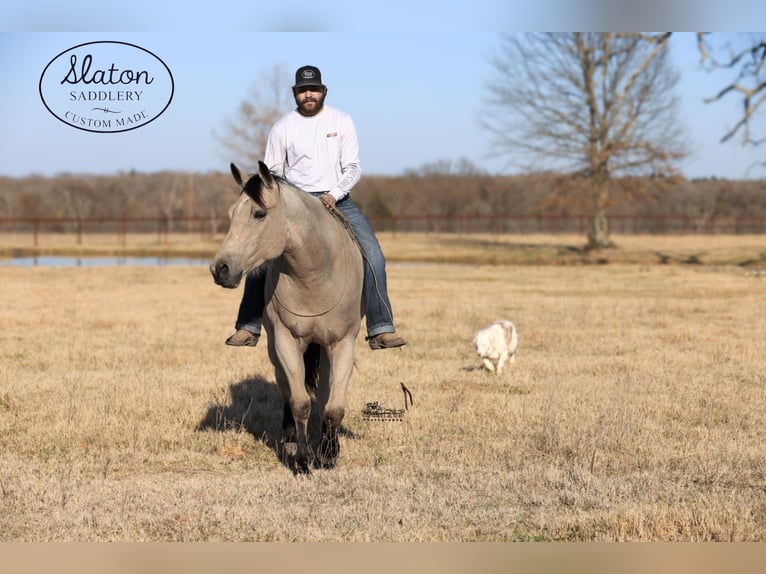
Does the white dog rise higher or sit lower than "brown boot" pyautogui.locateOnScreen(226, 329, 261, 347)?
lower

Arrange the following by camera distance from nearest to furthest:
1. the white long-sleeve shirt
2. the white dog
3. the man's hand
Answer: the man's hand < the white long-sleeve shirt < the white dog

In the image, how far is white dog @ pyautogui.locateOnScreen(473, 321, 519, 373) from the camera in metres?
12.0

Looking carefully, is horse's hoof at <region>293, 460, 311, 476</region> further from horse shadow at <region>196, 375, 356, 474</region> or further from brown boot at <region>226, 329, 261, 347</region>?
brown boot at <region>226, 329, 261, 347</region>

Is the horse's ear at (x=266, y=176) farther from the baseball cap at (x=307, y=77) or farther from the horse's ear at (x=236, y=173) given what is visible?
the baseball cap at (x=307, y=77)

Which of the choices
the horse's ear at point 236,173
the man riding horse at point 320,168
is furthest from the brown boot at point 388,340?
the horse's ear at point 236,173

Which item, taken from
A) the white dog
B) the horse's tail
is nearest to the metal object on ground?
the horse's tail

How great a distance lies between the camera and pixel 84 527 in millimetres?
5840

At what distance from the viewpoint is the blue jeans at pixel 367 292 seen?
7734 millimetres

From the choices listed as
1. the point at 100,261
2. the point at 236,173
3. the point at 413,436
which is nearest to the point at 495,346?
the point at 413,436

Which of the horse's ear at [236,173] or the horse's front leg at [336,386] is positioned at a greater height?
the horse's ear at [236,173]

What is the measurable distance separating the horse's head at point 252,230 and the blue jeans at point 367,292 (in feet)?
3.93

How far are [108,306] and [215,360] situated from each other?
8607mm

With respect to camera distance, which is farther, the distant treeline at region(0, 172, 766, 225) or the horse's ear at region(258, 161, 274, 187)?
the distant treeline at region(0, 172, 766, 225)

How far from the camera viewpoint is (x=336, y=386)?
7.41 m
